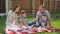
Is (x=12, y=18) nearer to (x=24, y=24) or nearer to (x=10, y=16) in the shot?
(x=10, y=16)

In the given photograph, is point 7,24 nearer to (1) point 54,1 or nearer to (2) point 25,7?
(2) point 25,7

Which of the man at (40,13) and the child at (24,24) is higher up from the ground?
the man at (40,13)

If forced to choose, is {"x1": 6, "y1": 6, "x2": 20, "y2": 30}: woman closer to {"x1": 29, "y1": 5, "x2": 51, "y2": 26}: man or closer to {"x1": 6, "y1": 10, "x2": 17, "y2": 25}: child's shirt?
{"x1": 6, "y1": 10, "x2": 17, "y2": 25}: child's shirt

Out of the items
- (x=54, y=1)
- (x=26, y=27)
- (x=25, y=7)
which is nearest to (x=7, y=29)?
(x=26, y=27)

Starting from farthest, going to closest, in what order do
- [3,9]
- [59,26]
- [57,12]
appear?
[3,9] → [57,12] → [59,26]

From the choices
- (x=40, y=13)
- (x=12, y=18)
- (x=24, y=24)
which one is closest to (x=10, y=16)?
(x=12, y=18)

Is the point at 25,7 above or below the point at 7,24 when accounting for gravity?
above

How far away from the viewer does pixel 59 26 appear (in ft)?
15.1

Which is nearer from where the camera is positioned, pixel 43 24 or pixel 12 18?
pixel 12 18

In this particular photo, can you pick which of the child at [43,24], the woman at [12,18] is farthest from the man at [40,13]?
the woman at [12,18]

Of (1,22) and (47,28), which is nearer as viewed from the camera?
(47,28)

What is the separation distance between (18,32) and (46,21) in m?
Result: 0.60

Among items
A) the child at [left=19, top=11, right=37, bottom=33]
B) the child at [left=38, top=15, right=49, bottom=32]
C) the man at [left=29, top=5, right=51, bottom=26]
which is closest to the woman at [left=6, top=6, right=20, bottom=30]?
the child at [left=19, top=11, right=37, bottom=33]

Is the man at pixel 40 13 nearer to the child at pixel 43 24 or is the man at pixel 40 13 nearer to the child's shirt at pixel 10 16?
the child at pixel 43 24
